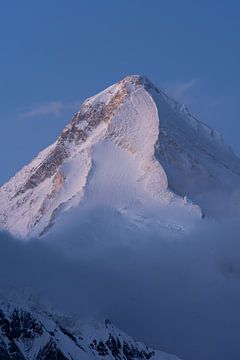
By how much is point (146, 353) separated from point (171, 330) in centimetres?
4162

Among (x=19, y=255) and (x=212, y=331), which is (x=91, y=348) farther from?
(x=212, y=331)

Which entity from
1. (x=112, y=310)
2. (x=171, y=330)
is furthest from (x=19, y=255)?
(x=171, y=330)

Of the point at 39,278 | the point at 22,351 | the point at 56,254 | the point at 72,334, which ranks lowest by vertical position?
the point at 22,351

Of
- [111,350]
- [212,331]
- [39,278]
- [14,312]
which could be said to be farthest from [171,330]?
[14,312]

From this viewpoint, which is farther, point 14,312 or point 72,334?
point 72,334

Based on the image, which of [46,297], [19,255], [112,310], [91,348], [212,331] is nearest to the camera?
[91,348]

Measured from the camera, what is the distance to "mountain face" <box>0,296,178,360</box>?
Result: 13250cm

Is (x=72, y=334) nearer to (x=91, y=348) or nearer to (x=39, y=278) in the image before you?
(x=91, y=348)

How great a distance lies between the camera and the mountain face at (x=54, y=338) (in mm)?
132500

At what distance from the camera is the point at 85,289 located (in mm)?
182000

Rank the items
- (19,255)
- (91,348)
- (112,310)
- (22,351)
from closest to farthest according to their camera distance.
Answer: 1. (22,351)
2. (91,348)
3. (19,255)
4. (112,310)

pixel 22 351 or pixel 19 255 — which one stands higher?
pixel 19 255

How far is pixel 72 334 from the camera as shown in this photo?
146750 mm

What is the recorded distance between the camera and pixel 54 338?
136875 millimetres
